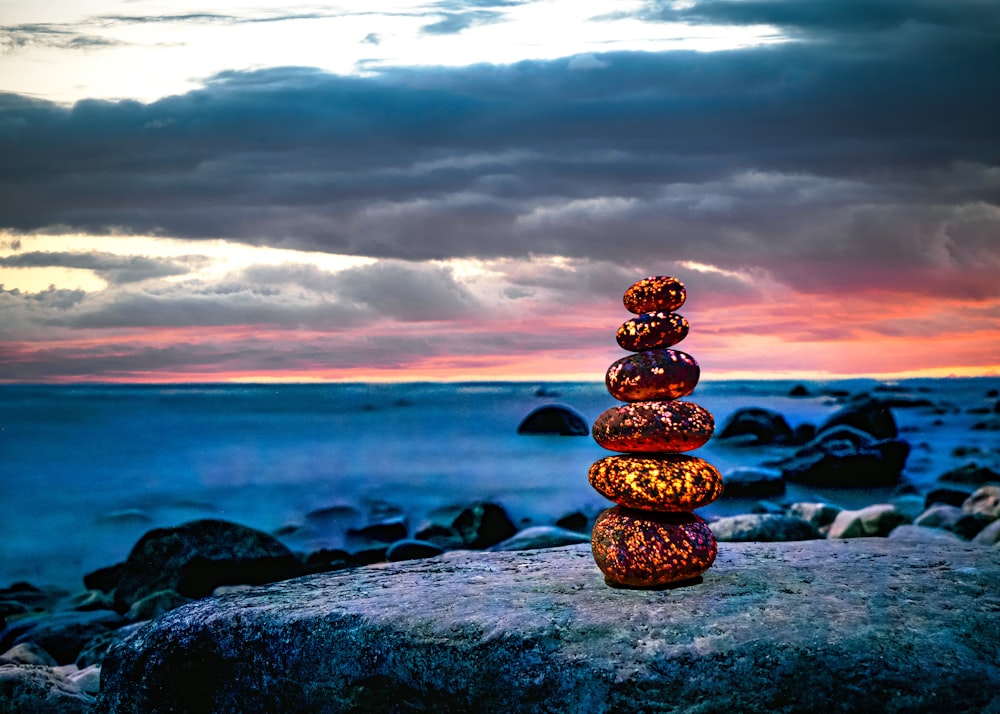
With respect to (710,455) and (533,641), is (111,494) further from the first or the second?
(533,641)

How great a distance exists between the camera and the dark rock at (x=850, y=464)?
57.8 feet

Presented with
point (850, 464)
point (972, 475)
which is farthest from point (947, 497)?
point (972, 475)

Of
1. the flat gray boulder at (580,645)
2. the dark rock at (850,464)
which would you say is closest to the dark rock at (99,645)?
the flat gray boulder at (580,645)

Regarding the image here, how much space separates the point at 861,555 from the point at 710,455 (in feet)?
49.4

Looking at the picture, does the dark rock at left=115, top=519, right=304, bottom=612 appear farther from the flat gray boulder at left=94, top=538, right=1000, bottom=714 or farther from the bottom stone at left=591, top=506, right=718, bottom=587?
the bottom stone at left=591, top=506, right=718, bottom=587

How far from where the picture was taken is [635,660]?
4.87 meters

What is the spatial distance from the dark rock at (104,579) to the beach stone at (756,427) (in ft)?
51.4

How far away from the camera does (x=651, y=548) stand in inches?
230

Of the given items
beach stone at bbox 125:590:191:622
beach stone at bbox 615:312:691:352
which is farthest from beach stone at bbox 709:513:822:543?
beach stone at bbox 125:590:191:622

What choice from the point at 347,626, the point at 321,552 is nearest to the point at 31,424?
the point at 321,552

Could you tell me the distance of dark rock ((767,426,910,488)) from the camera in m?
17.6

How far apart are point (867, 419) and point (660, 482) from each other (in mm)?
16684

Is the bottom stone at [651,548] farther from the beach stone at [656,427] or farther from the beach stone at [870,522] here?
the beach stone at [870,522]

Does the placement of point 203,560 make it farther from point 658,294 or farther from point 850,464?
point 850,464
